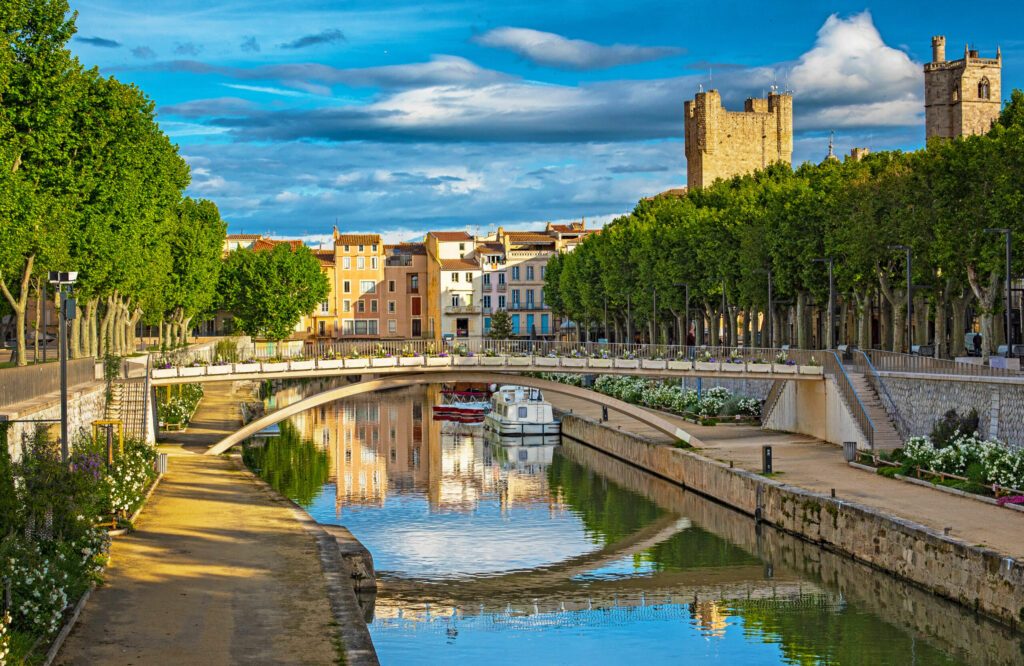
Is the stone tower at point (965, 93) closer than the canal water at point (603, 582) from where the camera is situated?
No

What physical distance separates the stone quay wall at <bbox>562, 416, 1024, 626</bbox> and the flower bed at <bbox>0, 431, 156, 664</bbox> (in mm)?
18727

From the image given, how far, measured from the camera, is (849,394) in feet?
174

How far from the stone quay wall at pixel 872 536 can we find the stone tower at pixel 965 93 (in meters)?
78.1

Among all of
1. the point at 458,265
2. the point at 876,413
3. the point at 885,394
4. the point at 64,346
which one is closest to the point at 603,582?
the point at 64,346

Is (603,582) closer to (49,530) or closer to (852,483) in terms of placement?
(852,483)

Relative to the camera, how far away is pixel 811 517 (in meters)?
39.9

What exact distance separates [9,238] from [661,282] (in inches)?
2204

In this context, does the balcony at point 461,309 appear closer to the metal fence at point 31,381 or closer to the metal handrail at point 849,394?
the metal handrail at point 849,394

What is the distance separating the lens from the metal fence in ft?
106

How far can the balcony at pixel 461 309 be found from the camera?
14162 cm

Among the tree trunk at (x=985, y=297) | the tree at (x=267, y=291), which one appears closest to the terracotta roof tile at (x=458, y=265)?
the tree at (x=267, y=291)

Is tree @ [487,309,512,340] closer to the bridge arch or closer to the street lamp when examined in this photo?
the bridge arch

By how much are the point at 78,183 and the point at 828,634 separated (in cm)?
2993

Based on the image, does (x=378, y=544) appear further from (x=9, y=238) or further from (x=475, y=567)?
(x=9, y=238)
